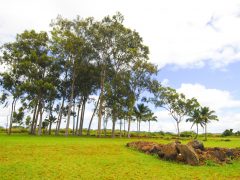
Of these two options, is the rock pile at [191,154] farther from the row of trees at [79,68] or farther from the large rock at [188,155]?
the row of trees at [79,68]

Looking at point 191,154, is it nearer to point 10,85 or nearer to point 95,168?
point 95,168

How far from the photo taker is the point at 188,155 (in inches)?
939

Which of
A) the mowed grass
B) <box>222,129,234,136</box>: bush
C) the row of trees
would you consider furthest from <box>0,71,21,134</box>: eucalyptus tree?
<box>222,129,234,136</box>: bush

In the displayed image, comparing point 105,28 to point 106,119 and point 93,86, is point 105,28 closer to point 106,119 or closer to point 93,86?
point 93,86

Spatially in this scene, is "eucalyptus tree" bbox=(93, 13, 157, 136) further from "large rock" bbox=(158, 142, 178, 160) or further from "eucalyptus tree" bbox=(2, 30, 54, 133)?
"large rock" bbox=(158, 142, 178, 160)

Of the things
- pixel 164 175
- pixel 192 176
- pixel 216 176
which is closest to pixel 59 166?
pixel 164 175

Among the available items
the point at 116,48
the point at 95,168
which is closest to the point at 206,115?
the point at 116,48

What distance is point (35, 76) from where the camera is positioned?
204 ft

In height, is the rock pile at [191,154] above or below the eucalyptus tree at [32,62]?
below

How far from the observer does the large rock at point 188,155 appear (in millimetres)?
23312

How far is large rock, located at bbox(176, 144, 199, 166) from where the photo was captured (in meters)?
23.3

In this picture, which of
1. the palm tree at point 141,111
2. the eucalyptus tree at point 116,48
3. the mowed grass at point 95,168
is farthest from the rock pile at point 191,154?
the palm tree at point 141,111

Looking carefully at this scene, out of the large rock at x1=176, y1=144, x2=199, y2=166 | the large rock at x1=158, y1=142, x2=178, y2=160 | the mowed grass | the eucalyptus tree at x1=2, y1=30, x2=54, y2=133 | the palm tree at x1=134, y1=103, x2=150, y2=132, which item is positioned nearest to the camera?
the mowed grass

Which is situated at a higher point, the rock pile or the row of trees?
the row of trees
